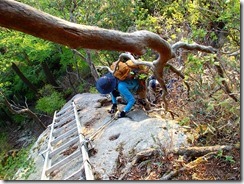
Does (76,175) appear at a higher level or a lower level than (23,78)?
lower

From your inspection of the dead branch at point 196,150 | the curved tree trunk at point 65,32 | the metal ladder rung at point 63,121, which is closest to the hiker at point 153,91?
the metal ladder rung at point 63,121

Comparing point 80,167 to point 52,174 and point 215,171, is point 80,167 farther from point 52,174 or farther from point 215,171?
point 215,171

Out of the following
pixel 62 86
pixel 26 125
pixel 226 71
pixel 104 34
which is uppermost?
pixel 104 34

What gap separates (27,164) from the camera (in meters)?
3.71

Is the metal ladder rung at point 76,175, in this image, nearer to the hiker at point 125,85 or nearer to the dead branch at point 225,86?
the dead branch at point 225,86

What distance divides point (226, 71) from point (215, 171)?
3.41 feet

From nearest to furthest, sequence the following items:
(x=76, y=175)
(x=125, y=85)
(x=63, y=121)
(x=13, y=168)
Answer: (x=76, y=175) → (x=13, y=168) → (x=125, y=85) → (x=63, y=121)

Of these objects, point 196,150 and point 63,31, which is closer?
point 63,31

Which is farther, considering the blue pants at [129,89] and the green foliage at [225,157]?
the blue pants at [129,89]

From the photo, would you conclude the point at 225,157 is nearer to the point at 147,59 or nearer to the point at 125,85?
the point at 125,85

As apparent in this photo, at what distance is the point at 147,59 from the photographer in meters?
5.47

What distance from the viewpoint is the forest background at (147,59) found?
3.28 meters

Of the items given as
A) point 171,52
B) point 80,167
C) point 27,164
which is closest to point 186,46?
point 171,52

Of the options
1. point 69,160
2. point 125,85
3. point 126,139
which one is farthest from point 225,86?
point 125,85
